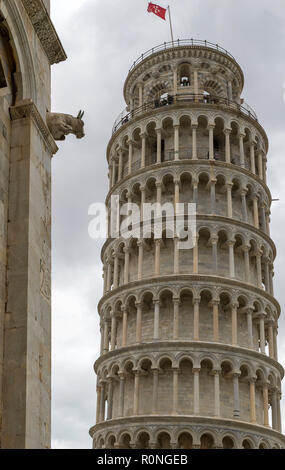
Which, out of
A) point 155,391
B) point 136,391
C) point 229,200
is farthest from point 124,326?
point 229,200

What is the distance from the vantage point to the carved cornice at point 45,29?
44.0 ft

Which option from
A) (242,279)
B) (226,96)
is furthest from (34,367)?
(226,96)

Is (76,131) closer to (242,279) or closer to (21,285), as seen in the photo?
(21,285)

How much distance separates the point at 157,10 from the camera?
48625 mm

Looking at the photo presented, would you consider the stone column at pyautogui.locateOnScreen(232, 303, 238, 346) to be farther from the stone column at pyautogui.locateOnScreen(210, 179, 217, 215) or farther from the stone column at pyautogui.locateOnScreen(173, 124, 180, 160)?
the stone column at pyautogui.locateOnScreen(173, 124, 180, 160)

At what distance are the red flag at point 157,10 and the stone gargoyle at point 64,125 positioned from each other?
36.2 metres

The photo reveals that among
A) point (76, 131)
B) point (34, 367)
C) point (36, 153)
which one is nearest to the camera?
point (34, 367)

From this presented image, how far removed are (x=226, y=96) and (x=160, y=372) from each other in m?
19.2

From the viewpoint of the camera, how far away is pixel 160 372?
131 feet

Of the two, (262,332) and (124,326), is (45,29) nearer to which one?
(124,326)

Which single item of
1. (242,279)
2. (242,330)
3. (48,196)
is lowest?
(48,196)

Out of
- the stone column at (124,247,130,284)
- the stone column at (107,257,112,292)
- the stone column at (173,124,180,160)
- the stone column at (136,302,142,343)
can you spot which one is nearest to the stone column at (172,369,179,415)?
the stone column at (136,302,142,343)

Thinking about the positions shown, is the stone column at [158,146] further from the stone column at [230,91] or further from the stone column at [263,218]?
the stone column at [263,218]

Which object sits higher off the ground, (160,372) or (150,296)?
(150,296)
